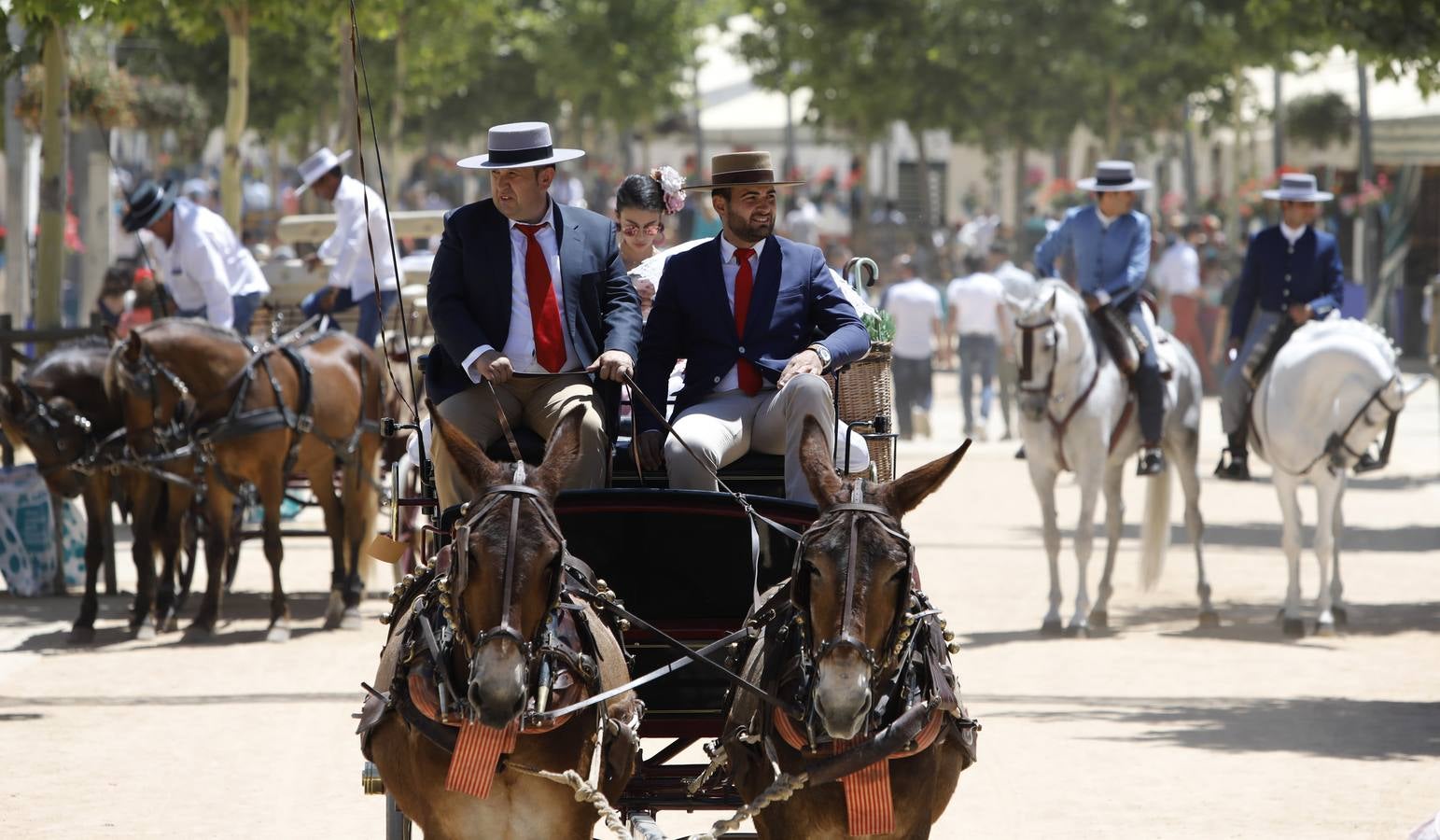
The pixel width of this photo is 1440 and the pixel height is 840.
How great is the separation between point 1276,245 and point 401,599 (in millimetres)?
10052

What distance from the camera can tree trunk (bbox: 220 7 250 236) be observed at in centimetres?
1966

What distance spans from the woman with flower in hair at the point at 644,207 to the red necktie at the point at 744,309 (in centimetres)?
253

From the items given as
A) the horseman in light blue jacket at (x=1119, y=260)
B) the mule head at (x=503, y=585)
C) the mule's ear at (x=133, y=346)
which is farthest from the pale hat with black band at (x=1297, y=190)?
the mule head at (x=503, y=585)

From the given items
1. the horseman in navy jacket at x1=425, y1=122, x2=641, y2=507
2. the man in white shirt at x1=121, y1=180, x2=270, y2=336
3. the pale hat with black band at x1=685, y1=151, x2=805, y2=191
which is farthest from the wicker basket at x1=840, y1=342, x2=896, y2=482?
the man in white shirt at x1=121, y1=180, x2=270, y2=336

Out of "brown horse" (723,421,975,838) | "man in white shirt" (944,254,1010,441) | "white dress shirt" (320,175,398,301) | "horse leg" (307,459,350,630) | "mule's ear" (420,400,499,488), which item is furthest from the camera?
"man in white shirt" (944,254,1010,441)

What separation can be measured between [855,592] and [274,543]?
8903 mm

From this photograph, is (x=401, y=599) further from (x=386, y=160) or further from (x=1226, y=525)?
(x=386, y=160)

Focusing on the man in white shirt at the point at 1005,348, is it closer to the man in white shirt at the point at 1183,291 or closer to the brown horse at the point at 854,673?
the man in white shirt at the point at 1183,291

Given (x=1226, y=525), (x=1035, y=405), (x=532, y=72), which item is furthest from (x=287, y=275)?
(x=532, y=72)

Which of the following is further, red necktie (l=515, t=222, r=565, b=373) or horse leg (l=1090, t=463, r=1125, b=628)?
horse leg (l=1090, t=463, r=1125, b=628)

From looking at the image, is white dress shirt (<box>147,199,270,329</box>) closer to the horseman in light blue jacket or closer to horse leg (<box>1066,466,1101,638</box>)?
the horseman in light blue jacket

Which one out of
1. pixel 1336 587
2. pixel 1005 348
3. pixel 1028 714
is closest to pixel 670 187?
pixel 1028 714

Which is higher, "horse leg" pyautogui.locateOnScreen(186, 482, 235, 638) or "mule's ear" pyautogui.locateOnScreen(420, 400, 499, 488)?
"mule's ear" pyautogui.locateOnScreen(420, 400, 499, 488)

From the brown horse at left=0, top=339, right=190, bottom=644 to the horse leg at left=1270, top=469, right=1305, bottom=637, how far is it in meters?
7.48
